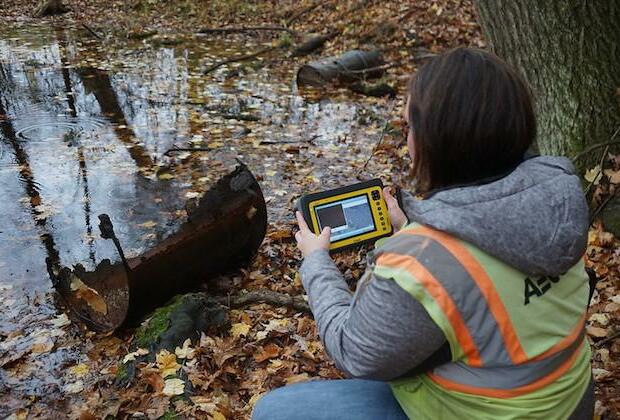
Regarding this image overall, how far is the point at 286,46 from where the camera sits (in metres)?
13.9

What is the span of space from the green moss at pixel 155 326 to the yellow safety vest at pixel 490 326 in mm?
2483

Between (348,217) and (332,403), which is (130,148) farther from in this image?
(332,403)

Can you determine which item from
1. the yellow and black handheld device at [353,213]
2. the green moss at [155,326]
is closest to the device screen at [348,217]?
the yellow and black handheld device at [353,213]

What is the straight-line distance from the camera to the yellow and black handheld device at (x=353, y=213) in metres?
2.37

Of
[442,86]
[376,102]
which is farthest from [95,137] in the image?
[442,86]

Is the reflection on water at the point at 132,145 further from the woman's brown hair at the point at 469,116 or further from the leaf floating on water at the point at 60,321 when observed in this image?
the woman's brown hair at the point at 469,116

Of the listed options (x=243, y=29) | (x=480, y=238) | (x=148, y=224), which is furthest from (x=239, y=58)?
(x=480, y=238)

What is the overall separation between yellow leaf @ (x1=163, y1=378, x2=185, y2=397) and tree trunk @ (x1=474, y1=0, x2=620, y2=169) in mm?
3064

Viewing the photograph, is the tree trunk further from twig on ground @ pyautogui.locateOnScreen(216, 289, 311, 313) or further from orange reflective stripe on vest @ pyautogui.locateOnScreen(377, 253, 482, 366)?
orange reflective stripe on vest @ pyautogui.locateOnScreen(377, 253, 482, 366)

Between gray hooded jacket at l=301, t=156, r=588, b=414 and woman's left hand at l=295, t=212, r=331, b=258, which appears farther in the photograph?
woman's left hand at l=295, t=212, r=331, b=258

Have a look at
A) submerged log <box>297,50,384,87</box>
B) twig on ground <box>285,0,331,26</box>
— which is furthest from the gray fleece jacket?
twig on ground <box>285,0,331,26</box>

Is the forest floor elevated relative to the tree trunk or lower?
lower

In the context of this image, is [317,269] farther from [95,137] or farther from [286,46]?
[286,46]

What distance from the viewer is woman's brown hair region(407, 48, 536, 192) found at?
1.60 meters
